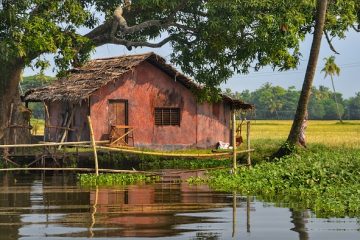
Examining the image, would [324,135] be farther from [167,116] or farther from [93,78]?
[93,78]

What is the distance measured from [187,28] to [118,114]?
5.53m

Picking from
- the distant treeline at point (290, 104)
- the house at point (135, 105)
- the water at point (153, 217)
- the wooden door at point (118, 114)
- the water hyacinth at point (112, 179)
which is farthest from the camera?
the distant treeline at point (290, 104)

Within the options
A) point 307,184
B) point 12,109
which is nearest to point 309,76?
point 307,184

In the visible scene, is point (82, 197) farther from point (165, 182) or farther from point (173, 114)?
point (173, 114)

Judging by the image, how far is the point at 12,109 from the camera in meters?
30.7

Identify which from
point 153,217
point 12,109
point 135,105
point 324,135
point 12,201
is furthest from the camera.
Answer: point 324,135

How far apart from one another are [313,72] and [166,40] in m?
6.86

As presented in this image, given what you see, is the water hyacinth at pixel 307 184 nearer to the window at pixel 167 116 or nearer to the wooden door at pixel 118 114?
the wooden door at pixel 118 114

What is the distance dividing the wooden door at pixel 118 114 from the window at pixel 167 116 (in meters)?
1.72

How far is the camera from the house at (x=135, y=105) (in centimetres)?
3189

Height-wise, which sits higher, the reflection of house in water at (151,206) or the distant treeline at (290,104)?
the distant treeline at (290,104)

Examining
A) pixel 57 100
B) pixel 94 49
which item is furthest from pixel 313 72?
pixel 57 100

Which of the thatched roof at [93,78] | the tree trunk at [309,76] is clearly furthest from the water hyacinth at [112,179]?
the thatched roof at [93,78]

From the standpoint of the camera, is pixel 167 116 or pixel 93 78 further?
pixel 167 116
